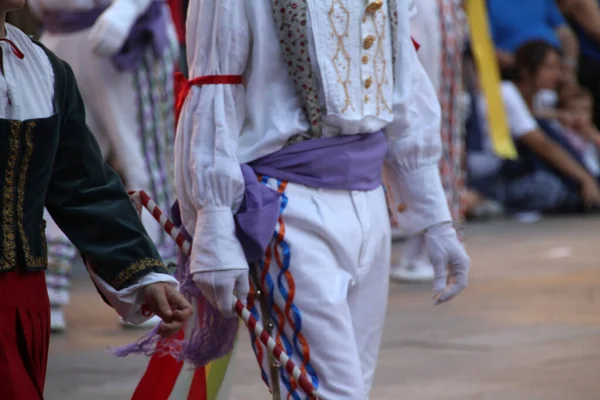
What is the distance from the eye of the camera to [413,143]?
11.1 feet

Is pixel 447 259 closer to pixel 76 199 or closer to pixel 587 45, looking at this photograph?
pixel 76 199

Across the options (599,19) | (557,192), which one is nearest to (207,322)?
(557,192)

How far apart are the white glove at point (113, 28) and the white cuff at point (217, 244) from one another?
274cm

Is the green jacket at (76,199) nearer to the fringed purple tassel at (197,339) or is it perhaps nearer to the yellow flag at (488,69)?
the fringed purple tassel at (197,339)

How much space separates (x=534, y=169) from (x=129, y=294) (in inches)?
377

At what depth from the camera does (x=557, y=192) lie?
11.8 meters

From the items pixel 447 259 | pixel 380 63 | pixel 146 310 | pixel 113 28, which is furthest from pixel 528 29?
pixel 146 310

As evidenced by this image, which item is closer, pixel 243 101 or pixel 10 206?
pixel 10 206

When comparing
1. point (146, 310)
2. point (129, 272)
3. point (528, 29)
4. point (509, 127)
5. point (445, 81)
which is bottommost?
point (509, 127)

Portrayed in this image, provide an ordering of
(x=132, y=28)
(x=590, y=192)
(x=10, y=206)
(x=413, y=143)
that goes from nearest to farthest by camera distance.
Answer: (x=10, y=206) < (x=413, y=143) < (x=132, y=28) < (x=590, y=192)

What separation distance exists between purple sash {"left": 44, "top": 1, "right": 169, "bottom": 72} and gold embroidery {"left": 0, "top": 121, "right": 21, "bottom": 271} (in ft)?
11.6

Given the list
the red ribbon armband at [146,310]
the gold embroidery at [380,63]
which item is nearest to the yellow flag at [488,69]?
the gold embroidery at [380,63]

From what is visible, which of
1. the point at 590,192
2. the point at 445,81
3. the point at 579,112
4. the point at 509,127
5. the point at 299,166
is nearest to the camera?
the point at 299,166

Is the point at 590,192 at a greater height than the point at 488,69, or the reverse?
the point at 488,69
